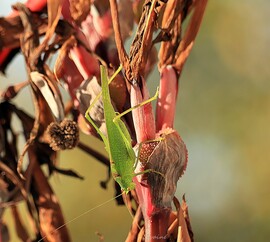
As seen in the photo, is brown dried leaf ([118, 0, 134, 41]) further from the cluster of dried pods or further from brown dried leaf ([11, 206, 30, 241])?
brown dried leaf ([11, 206, 30, 241])

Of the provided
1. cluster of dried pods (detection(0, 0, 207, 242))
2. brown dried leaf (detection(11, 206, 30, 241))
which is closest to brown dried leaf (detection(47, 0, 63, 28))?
cluster of dried pods (detection(0, 0, 207, 242))

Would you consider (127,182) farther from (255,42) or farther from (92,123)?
(255,42)

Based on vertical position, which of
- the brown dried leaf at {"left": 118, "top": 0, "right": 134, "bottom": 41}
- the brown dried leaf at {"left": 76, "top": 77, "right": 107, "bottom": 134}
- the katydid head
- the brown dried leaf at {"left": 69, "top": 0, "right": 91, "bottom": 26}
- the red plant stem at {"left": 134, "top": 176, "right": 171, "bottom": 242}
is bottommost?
the red plant stem at {"left": 134, "top": 176, "right": 171, "bottom": 242}

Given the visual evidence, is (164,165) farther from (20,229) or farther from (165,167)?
(20,229)

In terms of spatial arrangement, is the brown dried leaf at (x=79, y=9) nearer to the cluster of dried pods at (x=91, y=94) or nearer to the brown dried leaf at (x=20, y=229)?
the cluster of dried pods at (x=91, y=94)

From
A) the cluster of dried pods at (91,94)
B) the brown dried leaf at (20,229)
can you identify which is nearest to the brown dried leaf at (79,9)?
the cluster of dried pods at (91,94)

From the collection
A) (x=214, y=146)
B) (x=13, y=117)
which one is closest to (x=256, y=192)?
(x=214, y=146)

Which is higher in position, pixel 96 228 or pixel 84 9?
pixel 84 9
